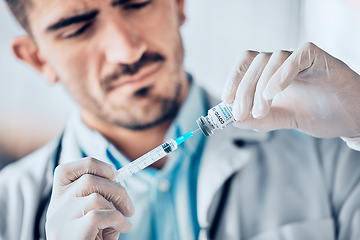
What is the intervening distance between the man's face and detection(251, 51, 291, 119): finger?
1.54ft

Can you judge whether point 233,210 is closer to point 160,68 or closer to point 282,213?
point 282,213

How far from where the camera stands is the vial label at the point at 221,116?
3.18ft

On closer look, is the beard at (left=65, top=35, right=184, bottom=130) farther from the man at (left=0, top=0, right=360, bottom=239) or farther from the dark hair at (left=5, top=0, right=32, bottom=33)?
the dark hair at (left=5, top=0, right=32, bottom=33)

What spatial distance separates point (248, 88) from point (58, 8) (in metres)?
0.67

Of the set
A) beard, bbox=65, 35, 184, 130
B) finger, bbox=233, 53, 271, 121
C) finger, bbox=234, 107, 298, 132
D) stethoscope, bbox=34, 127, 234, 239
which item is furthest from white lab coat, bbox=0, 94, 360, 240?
finger, bbox=233, 53, 271, 121

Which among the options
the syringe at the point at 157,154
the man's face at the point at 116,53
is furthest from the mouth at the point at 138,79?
the syringe at the point at 157,154

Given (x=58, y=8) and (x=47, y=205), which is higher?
(x=58, y=8)

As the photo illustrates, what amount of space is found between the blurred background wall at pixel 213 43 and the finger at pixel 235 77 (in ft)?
1.26

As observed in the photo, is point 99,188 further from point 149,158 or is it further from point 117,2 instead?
point 117,2

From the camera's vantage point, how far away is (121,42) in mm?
1266

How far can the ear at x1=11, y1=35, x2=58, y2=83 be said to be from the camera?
1.28 m

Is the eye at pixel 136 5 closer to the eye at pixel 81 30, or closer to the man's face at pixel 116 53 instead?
the man's face at pixel 116 53

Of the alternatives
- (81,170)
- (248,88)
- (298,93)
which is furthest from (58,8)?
(298,93)

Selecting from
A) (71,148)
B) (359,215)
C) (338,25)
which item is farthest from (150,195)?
(338,25)
